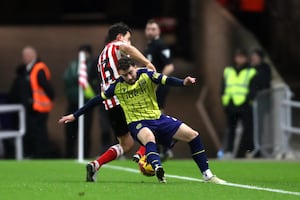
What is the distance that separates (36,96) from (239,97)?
3.91 m

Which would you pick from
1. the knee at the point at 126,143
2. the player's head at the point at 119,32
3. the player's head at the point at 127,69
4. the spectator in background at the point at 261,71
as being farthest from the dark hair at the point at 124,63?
the spectator in background at the point at 261,71

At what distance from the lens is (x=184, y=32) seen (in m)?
30.3

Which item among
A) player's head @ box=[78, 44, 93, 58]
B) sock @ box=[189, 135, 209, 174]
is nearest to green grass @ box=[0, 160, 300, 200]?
sock @ box=[189, 135, 209, 174]

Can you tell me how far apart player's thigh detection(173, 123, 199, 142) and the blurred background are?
30.3 feet

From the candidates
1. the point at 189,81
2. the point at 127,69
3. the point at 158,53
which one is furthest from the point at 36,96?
the point at 189,81

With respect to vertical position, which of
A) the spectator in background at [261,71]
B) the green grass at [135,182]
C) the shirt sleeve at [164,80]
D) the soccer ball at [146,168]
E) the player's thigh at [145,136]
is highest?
the shirt sleeve at [164,80]

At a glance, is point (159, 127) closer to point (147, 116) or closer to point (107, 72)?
point (147, 116)

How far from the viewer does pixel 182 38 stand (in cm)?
3022

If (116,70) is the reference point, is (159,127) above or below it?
below

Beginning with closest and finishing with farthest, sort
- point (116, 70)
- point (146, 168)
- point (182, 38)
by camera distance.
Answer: point (146, 168)
point (116, 70)
point (182, 38)

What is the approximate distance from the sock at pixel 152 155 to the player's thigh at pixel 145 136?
6 cm

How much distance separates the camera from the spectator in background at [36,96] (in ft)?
75.3

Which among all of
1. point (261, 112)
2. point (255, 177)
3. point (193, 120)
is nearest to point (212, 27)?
point (193, 120)

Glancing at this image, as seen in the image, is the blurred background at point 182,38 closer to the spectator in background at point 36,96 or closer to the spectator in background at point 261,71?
the spectator in background at point 261,71
